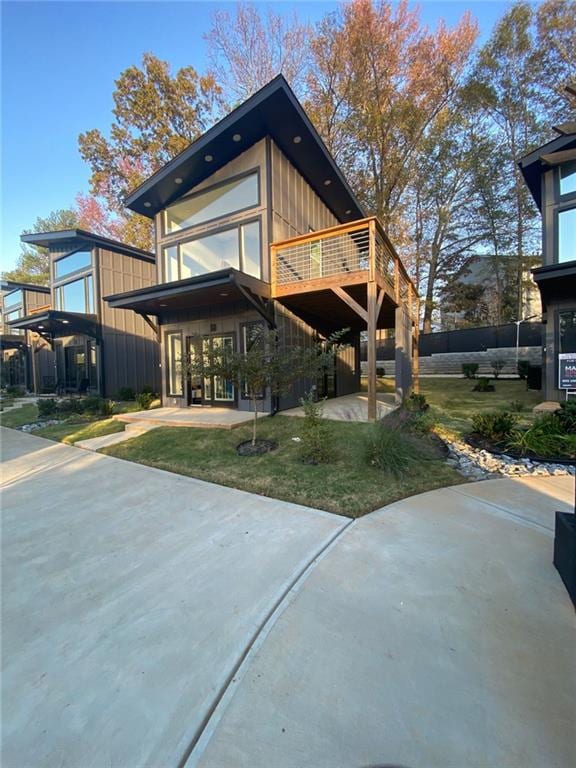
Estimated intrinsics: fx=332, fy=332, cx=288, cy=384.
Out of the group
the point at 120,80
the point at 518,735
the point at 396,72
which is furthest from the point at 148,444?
the point at 396,72

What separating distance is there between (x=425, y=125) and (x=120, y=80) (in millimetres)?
15239

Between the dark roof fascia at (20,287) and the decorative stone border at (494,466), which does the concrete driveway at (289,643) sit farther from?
the dark roof fascia at (20,287)

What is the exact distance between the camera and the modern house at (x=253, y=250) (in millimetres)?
7570

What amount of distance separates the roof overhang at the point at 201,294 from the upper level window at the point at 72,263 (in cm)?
604

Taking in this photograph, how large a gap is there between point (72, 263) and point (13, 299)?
9.30 m

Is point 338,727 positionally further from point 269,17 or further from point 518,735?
point 269,17

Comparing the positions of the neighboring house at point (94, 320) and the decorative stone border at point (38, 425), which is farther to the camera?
the neighboring house at point (94, 320)

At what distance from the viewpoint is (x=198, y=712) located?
1.49 meters

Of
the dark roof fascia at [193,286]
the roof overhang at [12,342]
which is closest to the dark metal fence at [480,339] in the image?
→ the dark roof fascia at [193,286]

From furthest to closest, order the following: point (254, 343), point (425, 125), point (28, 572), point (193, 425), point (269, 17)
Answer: point (425, 125) → point (269, 17) → point (193, 425) → point (254, 343) → point (28, 572)

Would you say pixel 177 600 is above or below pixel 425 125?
below

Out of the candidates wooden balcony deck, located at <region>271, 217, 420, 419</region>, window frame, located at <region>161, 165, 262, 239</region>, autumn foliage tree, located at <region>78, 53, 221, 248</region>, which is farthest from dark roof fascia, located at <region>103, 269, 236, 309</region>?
autumn foliage tree, located at <region>78, 53, 221, 248</region>

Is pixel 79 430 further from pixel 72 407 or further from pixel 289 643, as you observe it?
pixel 289 643

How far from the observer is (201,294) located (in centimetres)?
828
